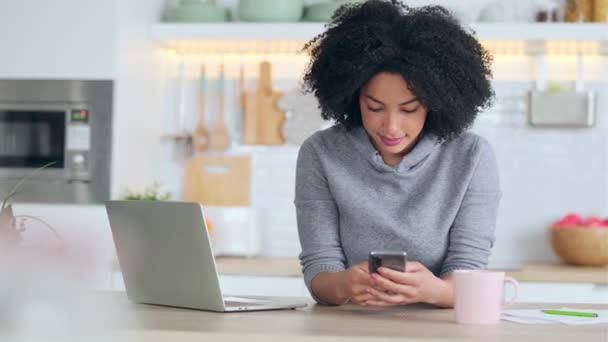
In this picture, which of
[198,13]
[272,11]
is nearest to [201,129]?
[198,13]

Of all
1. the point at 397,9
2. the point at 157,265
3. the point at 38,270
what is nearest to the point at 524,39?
the point at 397,9

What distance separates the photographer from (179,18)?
3596 millimetres

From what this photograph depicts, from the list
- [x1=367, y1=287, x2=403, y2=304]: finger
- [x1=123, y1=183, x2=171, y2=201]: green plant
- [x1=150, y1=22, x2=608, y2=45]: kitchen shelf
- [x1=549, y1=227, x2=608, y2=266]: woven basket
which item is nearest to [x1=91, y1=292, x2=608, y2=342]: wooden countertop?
[x1=367, y1=287, x2=403, y2=304]: finger

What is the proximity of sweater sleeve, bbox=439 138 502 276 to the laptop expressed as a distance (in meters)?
0.37

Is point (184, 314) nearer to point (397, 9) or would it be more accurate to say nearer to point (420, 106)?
point (420, 106)

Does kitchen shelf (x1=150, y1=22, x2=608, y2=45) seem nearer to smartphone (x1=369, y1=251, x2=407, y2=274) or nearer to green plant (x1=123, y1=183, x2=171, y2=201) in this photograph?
green plant (x1=123, y1=183, x2=171, y2=201)

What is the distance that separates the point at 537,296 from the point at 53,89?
191cm

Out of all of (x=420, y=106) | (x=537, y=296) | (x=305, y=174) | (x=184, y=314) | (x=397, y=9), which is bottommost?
(x=537, y=296)

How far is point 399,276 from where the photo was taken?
1.50 metres

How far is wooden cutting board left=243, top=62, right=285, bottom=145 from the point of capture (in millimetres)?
3750

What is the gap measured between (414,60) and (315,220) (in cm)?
39

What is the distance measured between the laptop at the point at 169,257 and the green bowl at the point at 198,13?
2.12 m

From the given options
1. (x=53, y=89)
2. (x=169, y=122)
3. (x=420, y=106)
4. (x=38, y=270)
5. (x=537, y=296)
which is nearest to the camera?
(x=38, y=270)

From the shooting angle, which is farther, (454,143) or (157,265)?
(454,143)
